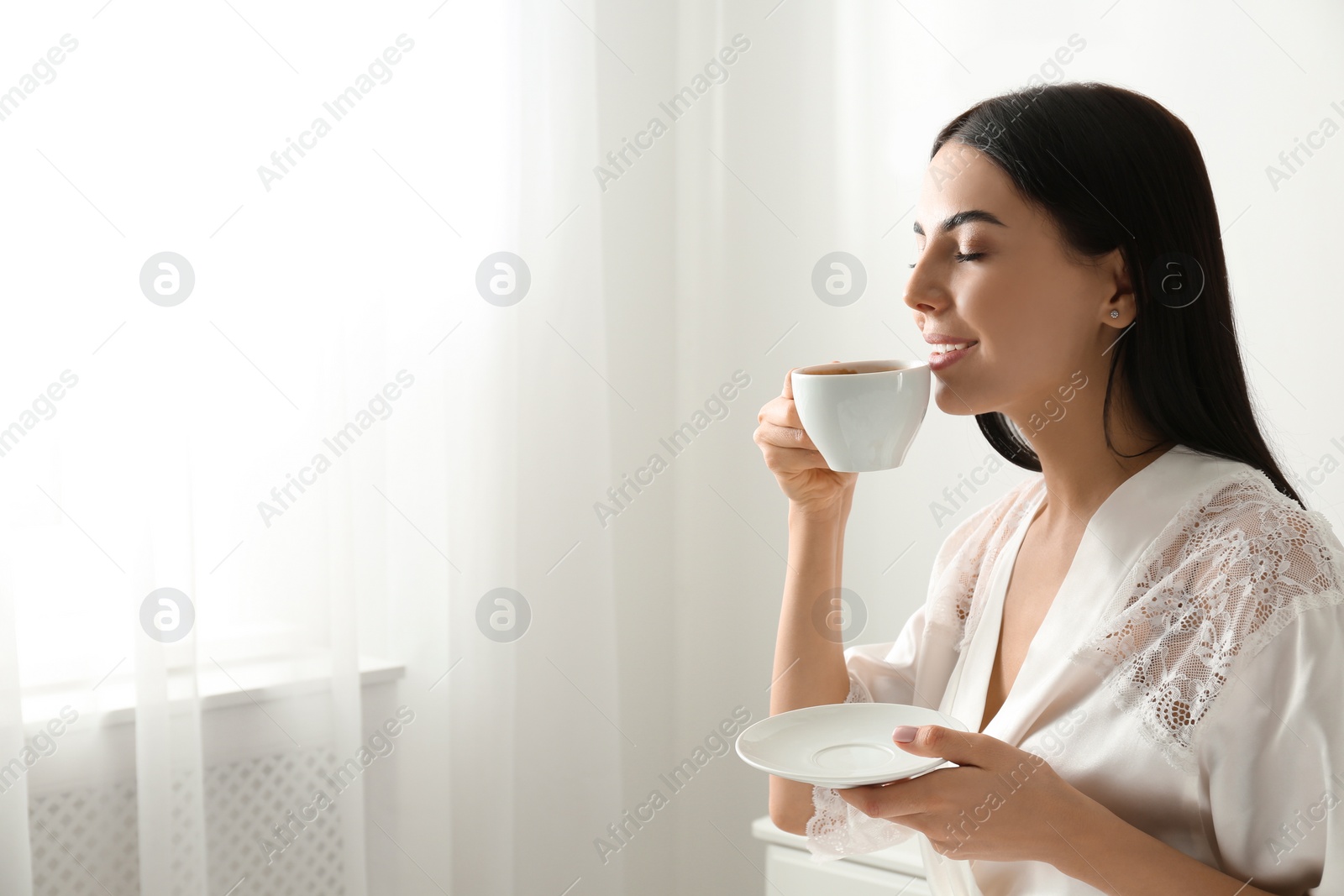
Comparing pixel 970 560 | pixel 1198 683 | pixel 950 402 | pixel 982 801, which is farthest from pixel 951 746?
pixel 970 560

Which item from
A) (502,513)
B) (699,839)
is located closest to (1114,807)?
(502,513)

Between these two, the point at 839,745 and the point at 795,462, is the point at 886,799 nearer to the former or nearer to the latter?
the point at 839,745

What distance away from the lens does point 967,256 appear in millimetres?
1056

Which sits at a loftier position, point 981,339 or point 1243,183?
point 1243,183

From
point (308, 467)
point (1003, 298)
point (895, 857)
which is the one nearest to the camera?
point (1003, 298)

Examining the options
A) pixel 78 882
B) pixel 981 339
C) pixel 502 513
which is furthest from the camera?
pixel 502 513

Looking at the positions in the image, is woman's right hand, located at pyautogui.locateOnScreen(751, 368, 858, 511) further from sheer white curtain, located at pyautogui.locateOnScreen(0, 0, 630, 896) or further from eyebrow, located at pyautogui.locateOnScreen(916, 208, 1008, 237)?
sheer white curtain, located at pyautogui.locateOnScreen(0, 0, 630, 896)

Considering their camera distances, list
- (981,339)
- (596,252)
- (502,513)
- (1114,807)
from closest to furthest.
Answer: (1114,807), (981,339), (502,513), (596,252)

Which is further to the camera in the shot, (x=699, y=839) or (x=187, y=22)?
(x=699, y=839)

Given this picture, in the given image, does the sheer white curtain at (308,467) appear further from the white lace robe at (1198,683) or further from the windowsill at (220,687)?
the white lace robe at (1198,683)

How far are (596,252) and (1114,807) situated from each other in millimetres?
1567

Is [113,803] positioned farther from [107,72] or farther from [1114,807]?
[1114,807]

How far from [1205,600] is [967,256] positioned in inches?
15.7

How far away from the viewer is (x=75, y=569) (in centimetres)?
155
